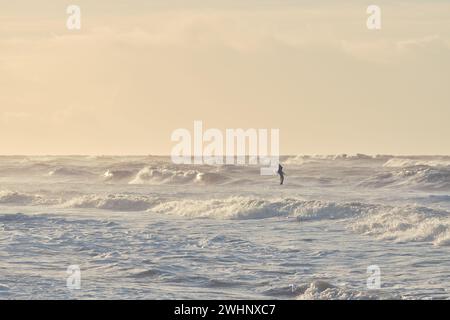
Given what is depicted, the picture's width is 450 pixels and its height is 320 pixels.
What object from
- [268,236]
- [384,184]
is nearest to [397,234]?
[268,236]

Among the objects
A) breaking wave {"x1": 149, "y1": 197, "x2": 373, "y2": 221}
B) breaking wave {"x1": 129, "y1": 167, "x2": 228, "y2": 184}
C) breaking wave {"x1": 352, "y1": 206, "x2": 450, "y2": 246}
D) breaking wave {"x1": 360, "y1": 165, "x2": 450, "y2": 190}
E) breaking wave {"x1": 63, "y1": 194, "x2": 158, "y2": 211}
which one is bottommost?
breaking wave {"x1": 129, "y1": 167, "x2": 228, "y2": 184}

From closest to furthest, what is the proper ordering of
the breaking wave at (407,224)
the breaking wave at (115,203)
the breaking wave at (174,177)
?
1. the breaking wave at (407,224)
2. the breaking wave at (115,203)
3. the breaking wave at (174,177)

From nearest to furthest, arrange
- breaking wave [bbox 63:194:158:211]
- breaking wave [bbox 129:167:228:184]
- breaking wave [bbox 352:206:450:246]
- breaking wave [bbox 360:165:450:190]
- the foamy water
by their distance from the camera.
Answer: the foamy water → breaking wave [bbox 352:206:450:246] → breaking wave [bbox 63:194:158:211] → breaking wave [bbox 360:165:450:190] → breaking wave [bbox 129:167:228:184]

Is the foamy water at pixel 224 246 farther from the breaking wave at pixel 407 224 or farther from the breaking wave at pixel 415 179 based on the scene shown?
the breaking wave at pixel 415 179

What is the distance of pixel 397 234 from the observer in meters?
24.4

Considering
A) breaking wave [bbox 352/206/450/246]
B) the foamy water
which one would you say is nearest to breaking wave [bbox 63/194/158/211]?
the foamy water

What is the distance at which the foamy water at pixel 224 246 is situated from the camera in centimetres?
1541

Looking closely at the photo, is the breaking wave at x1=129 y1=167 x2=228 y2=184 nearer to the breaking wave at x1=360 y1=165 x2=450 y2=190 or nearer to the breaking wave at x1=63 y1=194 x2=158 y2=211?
the breaking wave at x1=360 y1=165 x2=450 y2=190

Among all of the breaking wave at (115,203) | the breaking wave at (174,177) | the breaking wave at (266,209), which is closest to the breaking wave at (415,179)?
the breaking wave at (174,177)

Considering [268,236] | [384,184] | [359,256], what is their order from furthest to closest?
[384,184], [268,236], [359,256]

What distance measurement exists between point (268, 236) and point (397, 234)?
385 cm

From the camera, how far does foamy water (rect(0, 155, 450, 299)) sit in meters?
15.4
